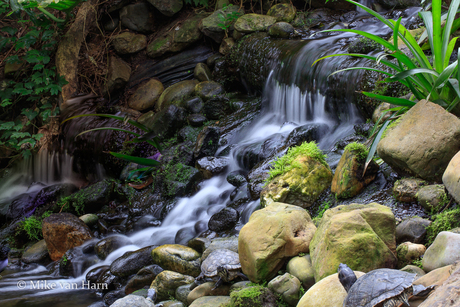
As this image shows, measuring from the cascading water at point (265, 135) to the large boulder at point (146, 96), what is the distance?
2.96m

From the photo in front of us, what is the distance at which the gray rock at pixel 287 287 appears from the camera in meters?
2.20

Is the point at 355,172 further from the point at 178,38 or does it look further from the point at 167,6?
the point at 167,6

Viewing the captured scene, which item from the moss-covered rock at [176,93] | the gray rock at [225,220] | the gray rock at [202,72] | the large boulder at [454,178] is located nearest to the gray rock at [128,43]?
the moss-covered rock at [176,93]

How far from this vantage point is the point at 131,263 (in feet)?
12.5

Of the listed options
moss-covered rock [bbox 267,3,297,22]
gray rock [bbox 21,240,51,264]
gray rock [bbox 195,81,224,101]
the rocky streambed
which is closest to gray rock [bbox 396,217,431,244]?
the rocky streambed

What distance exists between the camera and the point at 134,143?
651cm

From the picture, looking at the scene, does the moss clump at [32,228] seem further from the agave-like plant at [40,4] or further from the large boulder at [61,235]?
the agave-like plant at [40,4]

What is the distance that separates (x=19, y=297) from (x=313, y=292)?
363cm

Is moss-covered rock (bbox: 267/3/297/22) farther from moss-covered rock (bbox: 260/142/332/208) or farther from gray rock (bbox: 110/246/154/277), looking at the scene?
gray rock (bbox: 110/246/154/277)

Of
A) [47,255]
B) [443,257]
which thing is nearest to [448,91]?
[443,257]

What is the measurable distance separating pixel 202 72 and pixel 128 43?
7.43ft

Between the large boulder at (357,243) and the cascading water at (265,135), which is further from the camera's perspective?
the cascading water at (265,135)

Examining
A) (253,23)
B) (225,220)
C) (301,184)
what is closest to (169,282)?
(225,220)

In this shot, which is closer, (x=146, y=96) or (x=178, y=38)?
(x=146, y=96)
